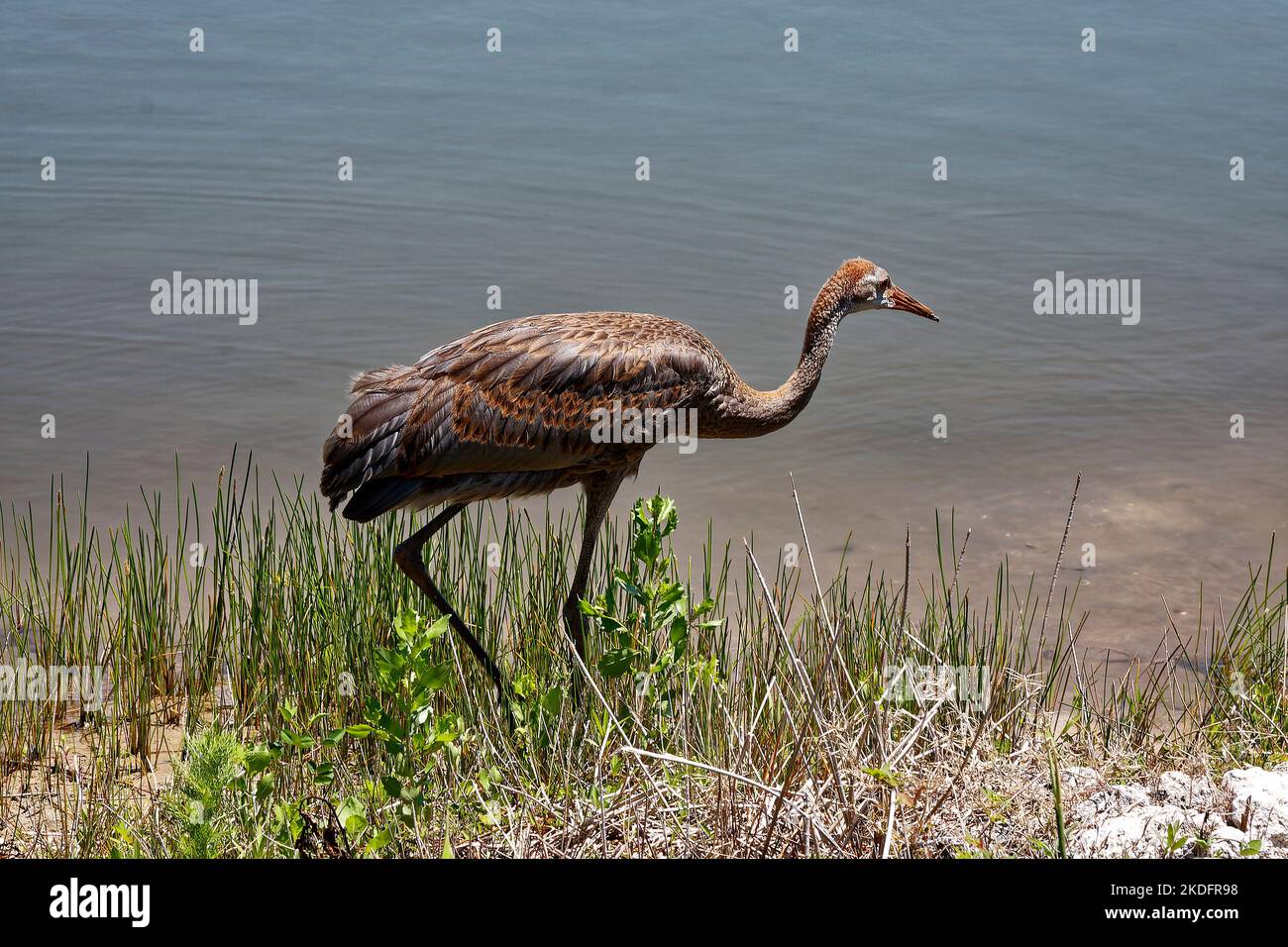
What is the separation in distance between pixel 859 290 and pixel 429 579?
6.31 ft

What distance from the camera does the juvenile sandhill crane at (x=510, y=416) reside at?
15.0 ft

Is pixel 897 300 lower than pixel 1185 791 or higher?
higher

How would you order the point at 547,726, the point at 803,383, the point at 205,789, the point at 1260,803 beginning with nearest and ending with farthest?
the point at 205,789 < the point at 1260,803 < the point at 547,726 < the point at 803,383

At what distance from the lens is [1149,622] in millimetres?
6266

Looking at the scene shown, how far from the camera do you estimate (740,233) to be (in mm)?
10188

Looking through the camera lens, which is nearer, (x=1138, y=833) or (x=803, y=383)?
(x=1138, y=833)

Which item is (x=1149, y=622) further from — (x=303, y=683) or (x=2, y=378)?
(x=2, y=378)

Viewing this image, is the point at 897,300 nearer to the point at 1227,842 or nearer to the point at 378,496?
the point at 378,496

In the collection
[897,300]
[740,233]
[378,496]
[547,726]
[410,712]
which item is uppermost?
[740,233]

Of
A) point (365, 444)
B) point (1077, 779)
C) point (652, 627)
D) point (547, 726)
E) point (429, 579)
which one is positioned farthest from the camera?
point (429, 579)

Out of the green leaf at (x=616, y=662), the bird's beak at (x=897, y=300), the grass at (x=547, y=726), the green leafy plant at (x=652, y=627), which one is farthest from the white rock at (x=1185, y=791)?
the bird's beak at (x=897, y=300)

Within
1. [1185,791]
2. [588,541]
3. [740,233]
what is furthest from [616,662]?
[740,233]

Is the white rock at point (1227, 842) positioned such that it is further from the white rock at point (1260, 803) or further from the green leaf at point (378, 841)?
the green leaf at point (378, 841)

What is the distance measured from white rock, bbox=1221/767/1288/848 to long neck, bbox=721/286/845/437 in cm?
214
